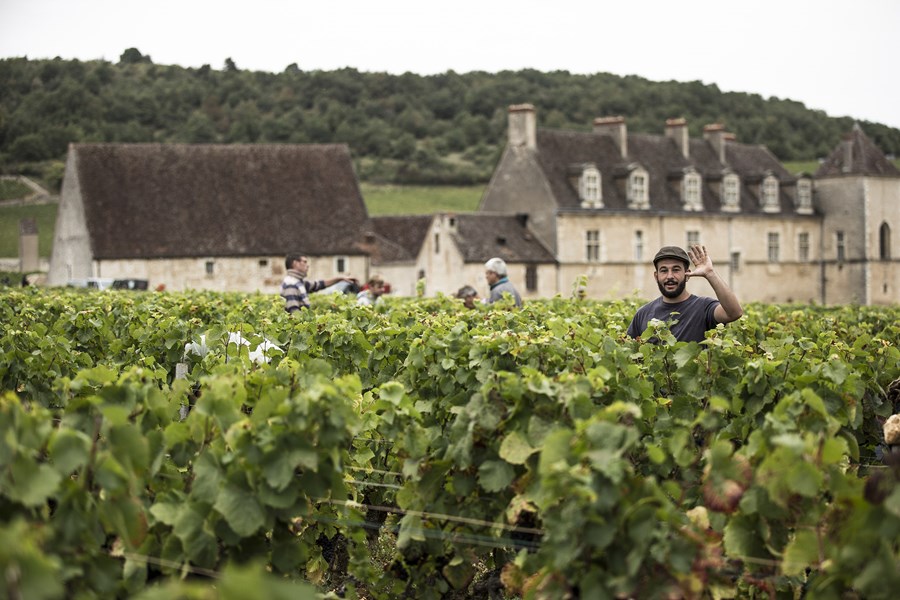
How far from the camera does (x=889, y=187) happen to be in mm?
66375

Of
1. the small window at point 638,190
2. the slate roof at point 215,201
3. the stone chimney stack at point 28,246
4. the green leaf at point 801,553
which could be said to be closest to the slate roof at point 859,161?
the small window at point 638,190

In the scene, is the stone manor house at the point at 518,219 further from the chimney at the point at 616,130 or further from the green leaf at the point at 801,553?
the green leaf at the point at 801,553

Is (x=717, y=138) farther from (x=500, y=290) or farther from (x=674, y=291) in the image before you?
(x=674, y=291)

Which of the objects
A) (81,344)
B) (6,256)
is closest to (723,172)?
(6,256)

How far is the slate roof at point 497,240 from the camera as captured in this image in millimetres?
51719

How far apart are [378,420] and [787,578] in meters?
3.07

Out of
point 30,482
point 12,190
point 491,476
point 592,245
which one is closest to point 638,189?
point 592,245

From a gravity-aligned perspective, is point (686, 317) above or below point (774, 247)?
below

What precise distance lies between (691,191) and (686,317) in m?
52.7

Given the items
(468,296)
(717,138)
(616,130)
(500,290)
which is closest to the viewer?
(500,290)

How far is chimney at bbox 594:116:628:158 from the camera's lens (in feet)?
199

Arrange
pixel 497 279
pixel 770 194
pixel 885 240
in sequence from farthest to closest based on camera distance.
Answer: pixel 885 240 < pixel 770 194 < pixel 497 279

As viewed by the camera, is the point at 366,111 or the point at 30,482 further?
the point at 366,111

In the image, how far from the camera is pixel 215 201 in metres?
57.9
